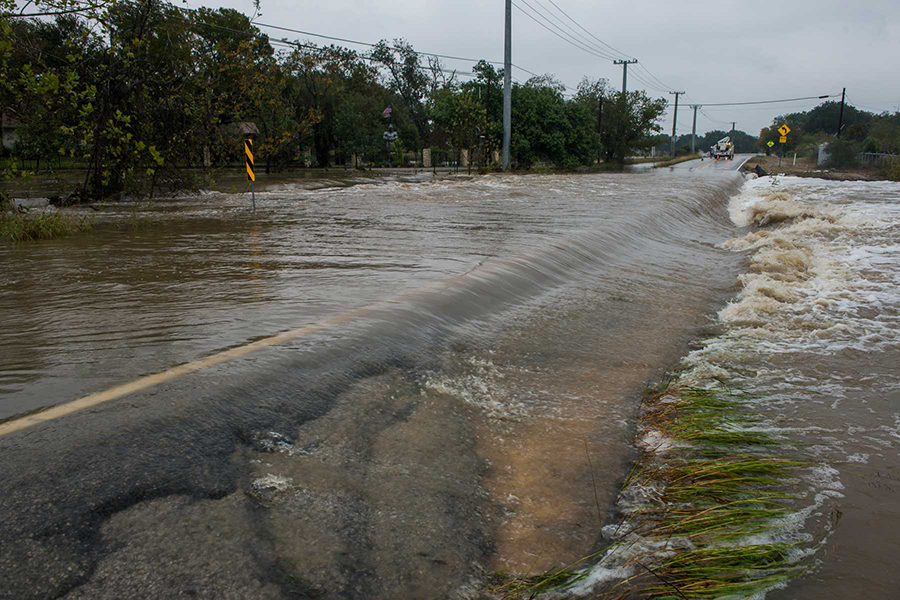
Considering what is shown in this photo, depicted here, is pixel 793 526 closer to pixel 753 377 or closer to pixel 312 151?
pixel 753 377

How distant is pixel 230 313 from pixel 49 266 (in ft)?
12.4

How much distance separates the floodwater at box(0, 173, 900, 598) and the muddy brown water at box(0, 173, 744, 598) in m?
0.02

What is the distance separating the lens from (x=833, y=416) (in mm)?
4797

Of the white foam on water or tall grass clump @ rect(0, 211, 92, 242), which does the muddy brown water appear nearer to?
the white foam on water

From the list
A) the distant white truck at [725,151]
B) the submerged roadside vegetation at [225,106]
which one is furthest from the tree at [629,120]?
the distant white truck at [725,151]

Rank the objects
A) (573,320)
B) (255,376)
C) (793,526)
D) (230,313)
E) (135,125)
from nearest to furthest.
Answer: (793,526) → (255,376) → (230,313) → (573,320) → (135,125)

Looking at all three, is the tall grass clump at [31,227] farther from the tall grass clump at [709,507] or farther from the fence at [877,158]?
the fence at [877,158]

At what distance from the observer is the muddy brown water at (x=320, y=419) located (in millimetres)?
2709

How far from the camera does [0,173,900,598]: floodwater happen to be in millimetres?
2727

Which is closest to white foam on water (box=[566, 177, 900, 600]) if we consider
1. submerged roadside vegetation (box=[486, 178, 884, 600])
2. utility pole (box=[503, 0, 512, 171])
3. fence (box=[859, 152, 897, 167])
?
submerged roadside vegetation (box=[486, 178, 884, 600])

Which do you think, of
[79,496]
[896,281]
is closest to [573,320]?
[79,496]

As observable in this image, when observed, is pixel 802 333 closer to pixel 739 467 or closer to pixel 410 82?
pixel 739 467

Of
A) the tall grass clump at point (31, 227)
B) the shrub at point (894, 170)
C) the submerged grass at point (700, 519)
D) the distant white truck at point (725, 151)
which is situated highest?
the distant white truck at point (725, 151)

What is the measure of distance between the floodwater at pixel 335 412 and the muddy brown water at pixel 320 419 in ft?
0.05
